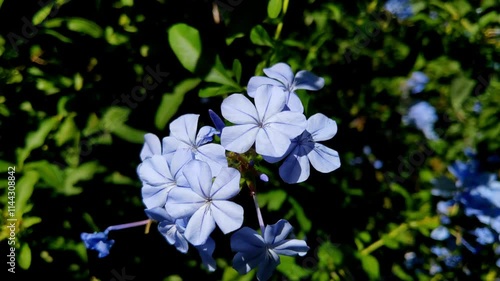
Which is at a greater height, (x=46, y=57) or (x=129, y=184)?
(x=46, y=57)

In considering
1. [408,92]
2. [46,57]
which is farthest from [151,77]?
[408,92]

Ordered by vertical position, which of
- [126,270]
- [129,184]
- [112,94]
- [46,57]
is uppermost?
[46,57]

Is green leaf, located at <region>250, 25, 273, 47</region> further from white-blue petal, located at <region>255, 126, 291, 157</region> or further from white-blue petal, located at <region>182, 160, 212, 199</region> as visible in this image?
white-blue petal, located at <region>182, 160, 212, 199</region>

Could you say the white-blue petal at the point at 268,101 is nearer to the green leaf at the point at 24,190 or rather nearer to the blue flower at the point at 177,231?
the blue flower at the point at 177,231

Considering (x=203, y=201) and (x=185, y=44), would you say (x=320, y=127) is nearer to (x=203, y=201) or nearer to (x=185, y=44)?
(x=203, y=201)

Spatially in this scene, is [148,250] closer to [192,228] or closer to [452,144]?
[192,228]

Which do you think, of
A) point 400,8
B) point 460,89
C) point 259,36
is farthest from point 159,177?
point 400,8
